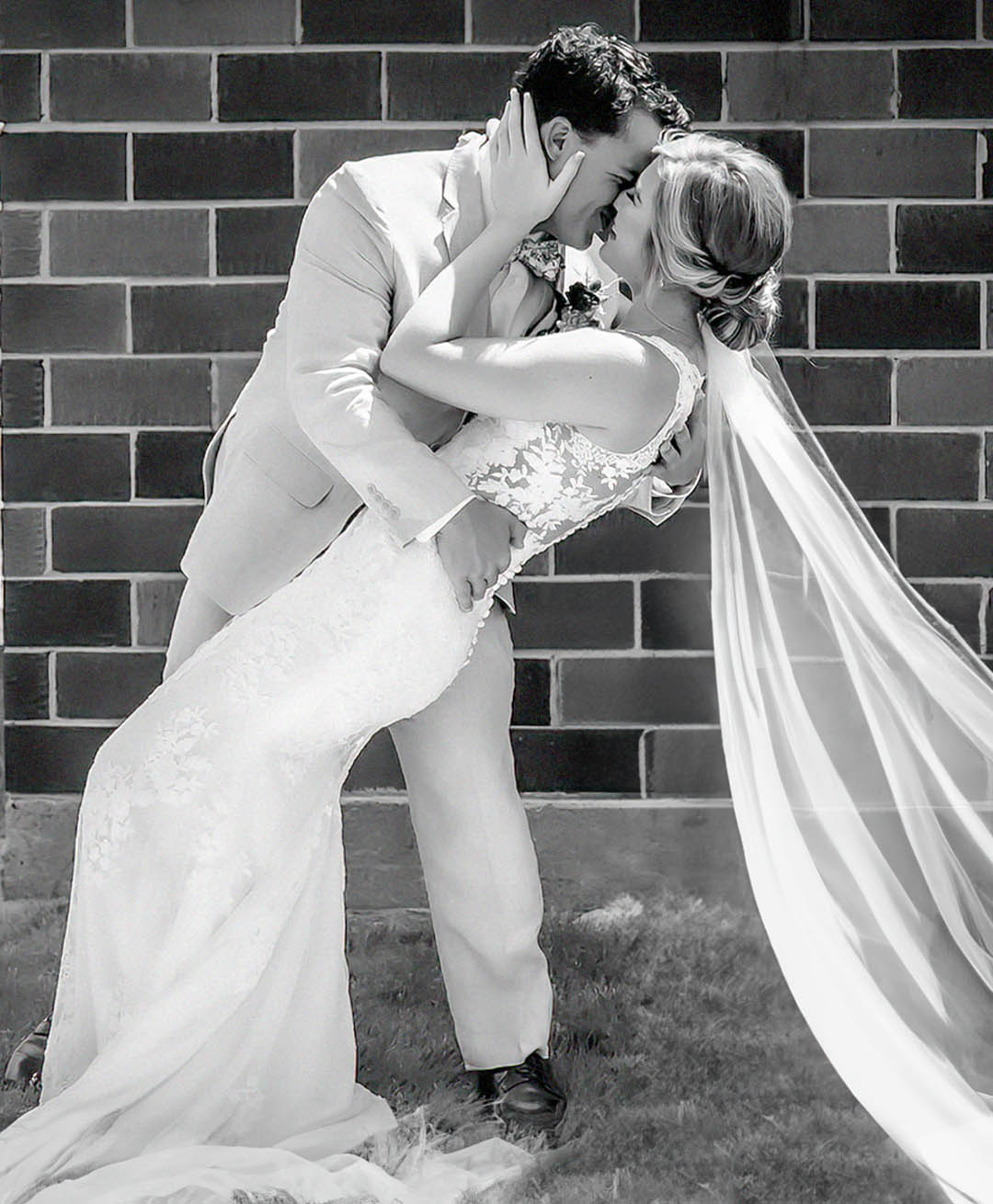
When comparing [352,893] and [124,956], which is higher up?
[124,956]

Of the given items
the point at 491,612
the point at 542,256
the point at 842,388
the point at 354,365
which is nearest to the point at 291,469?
the point at 354,365

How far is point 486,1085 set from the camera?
235cm

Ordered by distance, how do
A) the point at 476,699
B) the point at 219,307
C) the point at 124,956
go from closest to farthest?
the point at 124,956, the point at 476,699, the point at 219,307

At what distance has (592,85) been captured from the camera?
211 centimetres

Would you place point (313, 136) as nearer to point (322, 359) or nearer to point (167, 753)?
point (322, 359)

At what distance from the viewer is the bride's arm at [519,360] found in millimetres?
1991

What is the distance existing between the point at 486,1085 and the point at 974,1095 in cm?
76

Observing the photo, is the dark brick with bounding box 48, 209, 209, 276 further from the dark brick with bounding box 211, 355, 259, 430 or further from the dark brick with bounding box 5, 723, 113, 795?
the dark brick with bounding box 5, 723, 113, 795

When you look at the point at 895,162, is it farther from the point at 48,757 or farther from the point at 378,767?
the point at 48,757

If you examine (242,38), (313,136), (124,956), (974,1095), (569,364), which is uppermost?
(242,38)

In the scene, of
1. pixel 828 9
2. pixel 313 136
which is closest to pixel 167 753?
pixel 313 136

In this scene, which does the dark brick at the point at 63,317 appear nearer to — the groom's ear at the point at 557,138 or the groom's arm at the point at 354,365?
the groom's arm at the point at 354,365

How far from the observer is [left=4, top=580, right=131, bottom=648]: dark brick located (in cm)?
332

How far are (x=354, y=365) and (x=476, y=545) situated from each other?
308 millimetres
